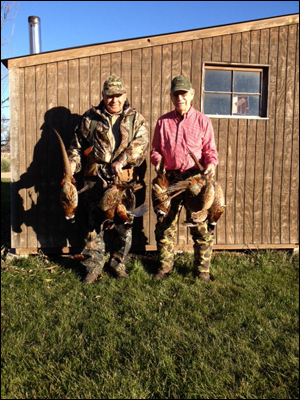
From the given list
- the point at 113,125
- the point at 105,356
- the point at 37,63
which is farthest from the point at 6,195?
the point at 105,356

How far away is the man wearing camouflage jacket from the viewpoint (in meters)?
4.18

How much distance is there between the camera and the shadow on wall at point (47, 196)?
5141 mm

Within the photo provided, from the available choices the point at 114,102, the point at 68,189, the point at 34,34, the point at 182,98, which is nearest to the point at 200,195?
the point at 182,98

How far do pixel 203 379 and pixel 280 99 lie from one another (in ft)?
14.3

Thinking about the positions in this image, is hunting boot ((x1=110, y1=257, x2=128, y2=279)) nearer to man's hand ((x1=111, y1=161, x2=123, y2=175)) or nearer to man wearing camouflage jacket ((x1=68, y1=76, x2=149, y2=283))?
man wearing camouflage jacket ((x1=68, y1=76, x2=149, y2=283))

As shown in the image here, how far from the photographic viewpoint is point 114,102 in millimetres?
4188

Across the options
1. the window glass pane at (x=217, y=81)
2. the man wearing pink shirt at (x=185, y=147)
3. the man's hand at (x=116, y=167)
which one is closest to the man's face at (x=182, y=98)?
the man wearing pink shirt at (x=185, y=147)

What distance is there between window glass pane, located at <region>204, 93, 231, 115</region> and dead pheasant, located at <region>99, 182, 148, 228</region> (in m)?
1.95

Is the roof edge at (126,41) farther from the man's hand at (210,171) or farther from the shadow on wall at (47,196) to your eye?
the man's hand at (210,171)

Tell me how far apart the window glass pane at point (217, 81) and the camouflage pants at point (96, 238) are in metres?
2.41

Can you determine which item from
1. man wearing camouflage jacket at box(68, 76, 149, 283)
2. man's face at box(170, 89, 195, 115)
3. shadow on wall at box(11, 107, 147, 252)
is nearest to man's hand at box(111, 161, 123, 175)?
man wearing camouflage jacket at box(68, 76, 149, 283)

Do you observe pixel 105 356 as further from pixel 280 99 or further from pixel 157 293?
pixel 280 99

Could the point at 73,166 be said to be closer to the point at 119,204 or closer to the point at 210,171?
the point at 119,204

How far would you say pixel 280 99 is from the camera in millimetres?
5383
